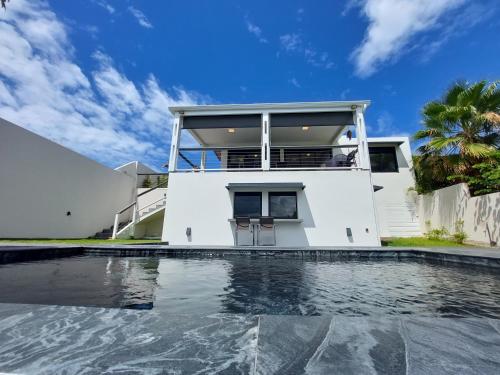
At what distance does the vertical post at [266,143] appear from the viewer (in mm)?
9430

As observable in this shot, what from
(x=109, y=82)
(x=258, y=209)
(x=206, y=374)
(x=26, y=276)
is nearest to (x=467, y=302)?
(x=206, y=374)

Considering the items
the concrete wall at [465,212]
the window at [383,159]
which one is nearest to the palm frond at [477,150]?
the concrete wall at [465,212]

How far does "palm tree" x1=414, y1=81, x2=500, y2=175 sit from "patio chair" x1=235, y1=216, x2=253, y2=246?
26.1 ft

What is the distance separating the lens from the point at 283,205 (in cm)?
923

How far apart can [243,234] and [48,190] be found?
8.56 meters

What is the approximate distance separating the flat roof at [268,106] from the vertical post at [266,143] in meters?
0.42

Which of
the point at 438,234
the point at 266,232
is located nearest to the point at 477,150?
the point at 438,234

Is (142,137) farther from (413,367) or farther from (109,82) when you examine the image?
(413,367)

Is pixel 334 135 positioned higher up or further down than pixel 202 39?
further down

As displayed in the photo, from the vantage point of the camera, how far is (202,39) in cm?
1232

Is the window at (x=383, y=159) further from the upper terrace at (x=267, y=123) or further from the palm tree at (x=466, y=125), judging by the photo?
the upper terrace at (x=267, y=123)

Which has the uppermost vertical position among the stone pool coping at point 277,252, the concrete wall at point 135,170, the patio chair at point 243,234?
the concrete wall at point 135,170

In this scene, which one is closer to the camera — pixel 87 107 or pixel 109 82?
pixel 109 82

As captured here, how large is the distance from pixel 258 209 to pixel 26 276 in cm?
674
